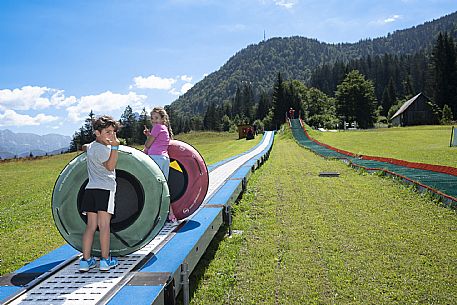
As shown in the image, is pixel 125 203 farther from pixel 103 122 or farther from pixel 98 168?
pixel 103 122

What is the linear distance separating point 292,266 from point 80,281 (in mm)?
2768

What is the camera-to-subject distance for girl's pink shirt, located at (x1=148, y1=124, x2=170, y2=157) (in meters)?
6.57

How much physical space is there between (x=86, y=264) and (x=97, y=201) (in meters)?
0.66

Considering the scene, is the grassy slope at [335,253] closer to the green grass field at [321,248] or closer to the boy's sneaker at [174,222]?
the green grass field at [321,248]

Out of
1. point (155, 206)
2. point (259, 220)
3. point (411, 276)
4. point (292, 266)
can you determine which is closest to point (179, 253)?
point (155, 206)

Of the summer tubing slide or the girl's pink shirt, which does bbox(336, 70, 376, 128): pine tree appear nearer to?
the girl's pink shirt

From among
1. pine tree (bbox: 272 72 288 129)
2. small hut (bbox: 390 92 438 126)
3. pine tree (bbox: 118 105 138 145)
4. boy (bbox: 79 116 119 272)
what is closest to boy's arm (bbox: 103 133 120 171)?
boy (bbox: 79 116 119 272)

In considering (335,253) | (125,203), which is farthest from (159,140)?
(335,253)

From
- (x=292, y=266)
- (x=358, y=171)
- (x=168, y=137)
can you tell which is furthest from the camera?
(x=358, y=171)

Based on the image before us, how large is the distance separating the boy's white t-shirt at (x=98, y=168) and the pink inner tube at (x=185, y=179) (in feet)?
7.26

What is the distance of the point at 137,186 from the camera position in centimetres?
482

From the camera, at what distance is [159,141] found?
6.62 m

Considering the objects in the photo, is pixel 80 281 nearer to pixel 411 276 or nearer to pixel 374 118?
pixel 411 276

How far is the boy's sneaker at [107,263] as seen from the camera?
4270 millimetres
